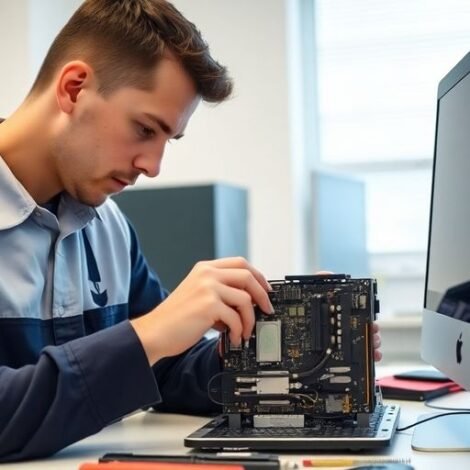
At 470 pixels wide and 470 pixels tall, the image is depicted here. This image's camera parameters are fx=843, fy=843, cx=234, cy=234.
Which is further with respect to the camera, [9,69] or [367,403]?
[9,69]

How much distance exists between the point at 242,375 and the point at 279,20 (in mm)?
2542

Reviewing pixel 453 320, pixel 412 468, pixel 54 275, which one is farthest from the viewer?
pixel 54 275

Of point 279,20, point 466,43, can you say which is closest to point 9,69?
point 279,20

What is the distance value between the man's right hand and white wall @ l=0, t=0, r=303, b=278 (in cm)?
230

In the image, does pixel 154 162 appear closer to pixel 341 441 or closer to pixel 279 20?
pixel 341 441

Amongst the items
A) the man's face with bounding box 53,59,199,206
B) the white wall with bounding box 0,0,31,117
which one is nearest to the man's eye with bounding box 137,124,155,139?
the man's face with bounding box 53,59,199,206

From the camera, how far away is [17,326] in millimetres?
1118

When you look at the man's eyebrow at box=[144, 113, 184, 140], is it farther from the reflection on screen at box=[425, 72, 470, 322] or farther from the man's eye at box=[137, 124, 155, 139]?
the reflection on screen at box=[425, 72, 470, 322]

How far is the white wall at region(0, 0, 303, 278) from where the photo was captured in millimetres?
3311

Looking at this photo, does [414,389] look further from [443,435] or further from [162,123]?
[162,123]

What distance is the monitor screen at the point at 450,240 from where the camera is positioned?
987mm

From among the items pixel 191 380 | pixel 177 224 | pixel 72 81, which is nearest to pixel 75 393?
pixel 191 380

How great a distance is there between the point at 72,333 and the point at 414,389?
536 millimetres

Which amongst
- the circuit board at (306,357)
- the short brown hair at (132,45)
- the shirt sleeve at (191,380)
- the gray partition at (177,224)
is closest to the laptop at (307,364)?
the circuit board at (306,357)
